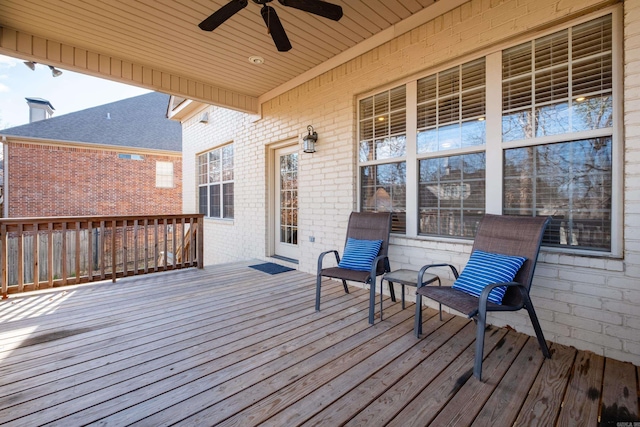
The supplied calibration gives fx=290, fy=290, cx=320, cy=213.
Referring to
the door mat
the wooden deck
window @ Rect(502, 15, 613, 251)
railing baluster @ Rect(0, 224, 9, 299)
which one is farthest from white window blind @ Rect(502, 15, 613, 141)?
railing baluster @ Rect(0, 224, 9, 299)

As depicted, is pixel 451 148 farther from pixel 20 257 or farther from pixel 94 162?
pixel 94 162

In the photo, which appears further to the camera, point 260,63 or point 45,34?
point 260,63

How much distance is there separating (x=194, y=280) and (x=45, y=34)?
3460mm

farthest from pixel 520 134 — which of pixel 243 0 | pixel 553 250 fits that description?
pixel 243 0

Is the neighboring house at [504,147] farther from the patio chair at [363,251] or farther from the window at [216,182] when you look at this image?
the window at [216,182]

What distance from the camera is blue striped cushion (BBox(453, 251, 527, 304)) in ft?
6.97

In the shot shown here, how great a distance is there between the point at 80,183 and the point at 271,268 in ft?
35.7

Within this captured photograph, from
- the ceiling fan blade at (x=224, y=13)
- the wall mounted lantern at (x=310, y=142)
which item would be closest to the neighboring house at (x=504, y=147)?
the wall mounted lantern at (x=310, y=142)

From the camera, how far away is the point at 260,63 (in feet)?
13.9

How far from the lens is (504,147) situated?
2.64 m

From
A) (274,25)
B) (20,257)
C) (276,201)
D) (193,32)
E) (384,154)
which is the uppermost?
(193,32)

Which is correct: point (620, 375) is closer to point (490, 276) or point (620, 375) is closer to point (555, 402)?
point (555, 402)

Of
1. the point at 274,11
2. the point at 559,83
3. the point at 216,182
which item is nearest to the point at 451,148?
the point at 559,83

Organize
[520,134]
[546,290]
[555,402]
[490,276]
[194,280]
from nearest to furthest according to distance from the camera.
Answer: [555,402], [490,276], [546,290], [520,134], [194,280]
